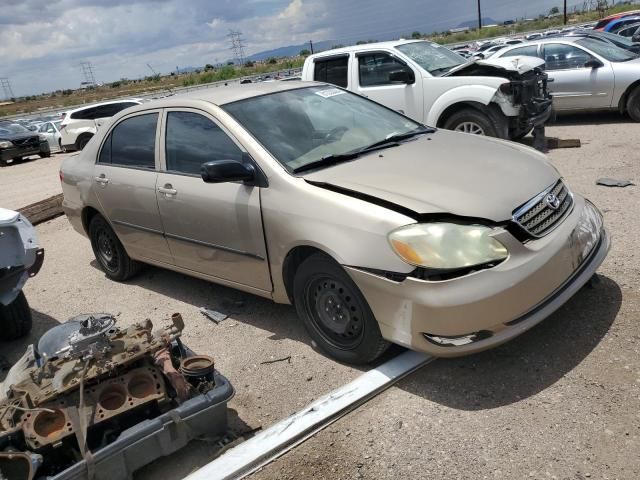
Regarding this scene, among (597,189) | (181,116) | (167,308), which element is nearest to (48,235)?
(167,308)

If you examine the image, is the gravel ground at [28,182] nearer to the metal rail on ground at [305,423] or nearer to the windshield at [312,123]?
the windshield at [312,123]

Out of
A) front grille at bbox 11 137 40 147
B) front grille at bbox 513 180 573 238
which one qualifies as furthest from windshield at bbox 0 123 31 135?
front grille at bbox 513 180 573 238

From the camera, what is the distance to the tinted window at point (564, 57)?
10398 mm

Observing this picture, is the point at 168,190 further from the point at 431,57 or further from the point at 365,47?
the point at 431,57

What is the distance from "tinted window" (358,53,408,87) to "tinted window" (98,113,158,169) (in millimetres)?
5100

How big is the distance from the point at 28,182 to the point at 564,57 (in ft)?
42.6

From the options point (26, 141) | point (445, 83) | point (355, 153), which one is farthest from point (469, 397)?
point (26, 141)

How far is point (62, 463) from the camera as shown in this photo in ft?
8.84

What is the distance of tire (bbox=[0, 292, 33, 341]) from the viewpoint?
15.0ft

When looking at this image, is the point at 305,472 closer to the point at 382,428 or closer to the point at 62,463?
the point at 382,428

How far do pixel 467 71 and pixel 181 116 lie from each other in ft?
18.5

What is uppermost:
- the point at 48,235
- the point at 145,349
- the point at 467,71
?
the point at 467,71

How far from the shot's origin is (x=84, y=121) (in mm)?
18250

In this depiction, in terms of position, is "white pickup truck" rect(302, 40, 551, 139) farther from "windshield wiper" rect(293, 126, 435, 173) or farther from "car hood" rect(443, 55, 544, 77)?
"windshield wiper" rect(293, 126, 435, 173)
